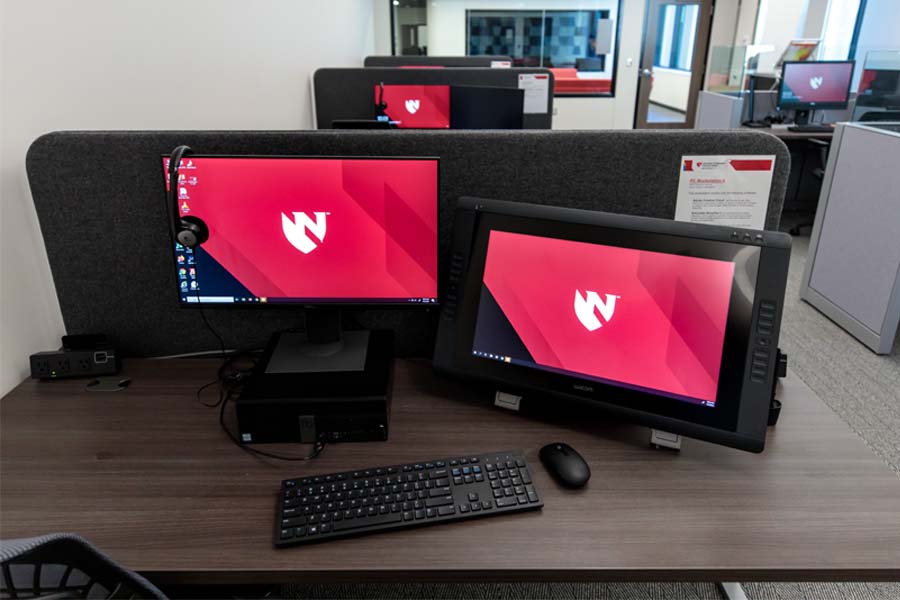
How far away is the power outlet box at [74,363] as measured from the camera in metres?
1.09

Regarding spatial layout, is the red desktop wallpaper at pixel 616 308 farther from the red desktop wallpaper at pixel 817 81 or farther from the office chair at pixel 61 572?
the red desktop wallpaper at pixel 817 81

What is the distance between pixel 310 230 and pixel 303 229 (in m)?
0.01

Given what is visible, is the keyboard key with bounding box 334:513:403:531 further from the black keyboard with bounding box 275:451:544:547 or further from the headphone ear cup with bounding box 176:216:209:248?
the headphone ear cup with bounding box 176:216:209:248

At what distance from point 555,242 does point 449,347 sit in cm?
26

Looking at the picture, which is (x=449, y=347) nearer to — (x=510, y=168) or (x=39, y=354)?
(x=510, y=168)

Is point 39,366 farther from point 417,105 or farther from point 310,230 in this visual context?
point 417,105

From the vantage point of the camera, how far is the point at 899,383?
2.23 m

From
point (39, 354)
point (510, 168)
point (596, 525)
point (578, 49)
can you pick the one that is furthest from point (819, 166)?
point (39, 354)

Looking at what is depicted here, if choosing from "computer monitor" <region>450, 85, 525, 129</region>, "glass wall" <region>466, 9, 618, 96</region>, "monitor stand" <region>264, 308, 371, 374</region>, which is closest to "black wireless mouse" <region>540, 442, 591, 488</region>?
"monitor stand" <region>264, 308, 371, 374</region>

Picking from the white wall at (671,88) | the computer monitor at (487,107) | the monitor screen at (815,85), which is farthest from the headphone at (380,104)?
the white wall at (671,88)

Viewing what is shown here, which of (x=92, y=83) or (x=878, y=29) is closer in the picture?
(x=92, y=83)

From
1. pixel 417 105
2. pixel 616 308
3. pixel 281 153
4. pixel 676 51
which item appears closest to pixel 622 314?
pixel 616 308

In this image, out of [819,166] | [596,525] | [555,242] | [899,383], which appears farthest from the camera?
[819,166]

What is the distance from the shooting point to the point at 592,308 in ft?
3.06
